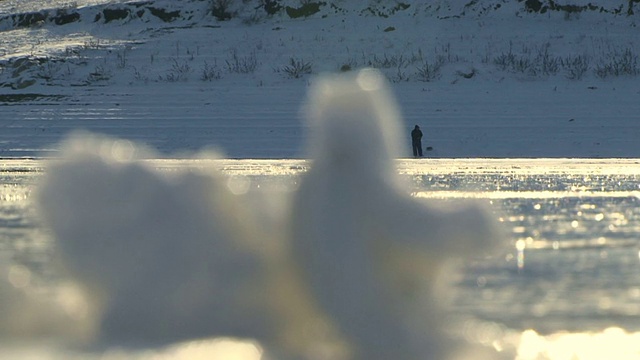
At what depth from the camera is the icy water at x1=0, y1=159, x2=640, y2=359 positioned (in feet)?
28.1

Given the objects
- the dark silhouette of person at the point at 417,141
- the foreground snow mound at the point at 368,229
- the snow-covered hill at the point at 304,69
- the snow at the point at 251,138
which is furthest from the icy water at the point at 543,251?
the snow-covered hill at the point at 304,69

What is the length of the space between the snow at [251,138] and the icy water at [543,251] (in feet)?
0.78

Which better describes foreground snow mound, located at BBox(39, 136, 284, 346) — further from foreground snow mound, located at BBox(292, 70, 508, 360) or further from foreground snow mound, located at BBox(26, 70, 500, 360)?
foreground snow mound, located at BBox(292, 70, 508, 360)

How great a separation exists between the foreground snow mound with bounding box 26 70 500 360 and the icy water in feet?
1.56

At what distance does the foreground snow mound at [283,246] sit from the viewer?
288 inches

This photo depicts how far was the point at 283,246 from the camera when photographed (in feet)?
25.9

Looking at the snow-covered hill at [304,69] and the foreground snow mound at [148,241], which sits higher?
the foreground snow mound at [148,241]

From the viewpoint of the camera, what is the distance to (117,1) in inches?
2035

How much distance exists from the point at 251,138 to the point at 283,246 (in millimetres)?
22194

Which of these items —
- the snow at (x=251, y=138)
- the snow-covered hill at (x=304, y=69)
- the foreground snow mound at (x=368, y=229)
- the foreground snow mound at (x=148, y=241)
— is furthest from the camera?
the snow-covered hill at (x=304, y=69)

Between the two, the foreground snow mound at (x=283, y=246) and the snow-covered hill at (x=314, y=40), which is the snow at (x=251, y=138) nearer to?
the foreground snow mound at (x=283, y=246)

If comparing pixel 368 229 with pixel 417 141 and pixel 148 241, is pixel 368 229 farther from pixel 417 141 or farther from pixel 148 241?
pixel 417 141

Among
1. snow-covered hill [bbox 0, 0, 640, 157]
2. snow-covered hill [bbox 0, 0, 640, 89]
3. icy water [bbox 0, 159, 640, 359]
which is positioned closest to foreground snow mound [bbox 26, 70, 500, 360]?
icy water [bbox 0, 159, 640, 359]

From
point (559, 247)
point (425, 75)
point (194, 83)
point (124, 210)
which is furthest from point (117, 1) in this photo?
point (124, 210)
